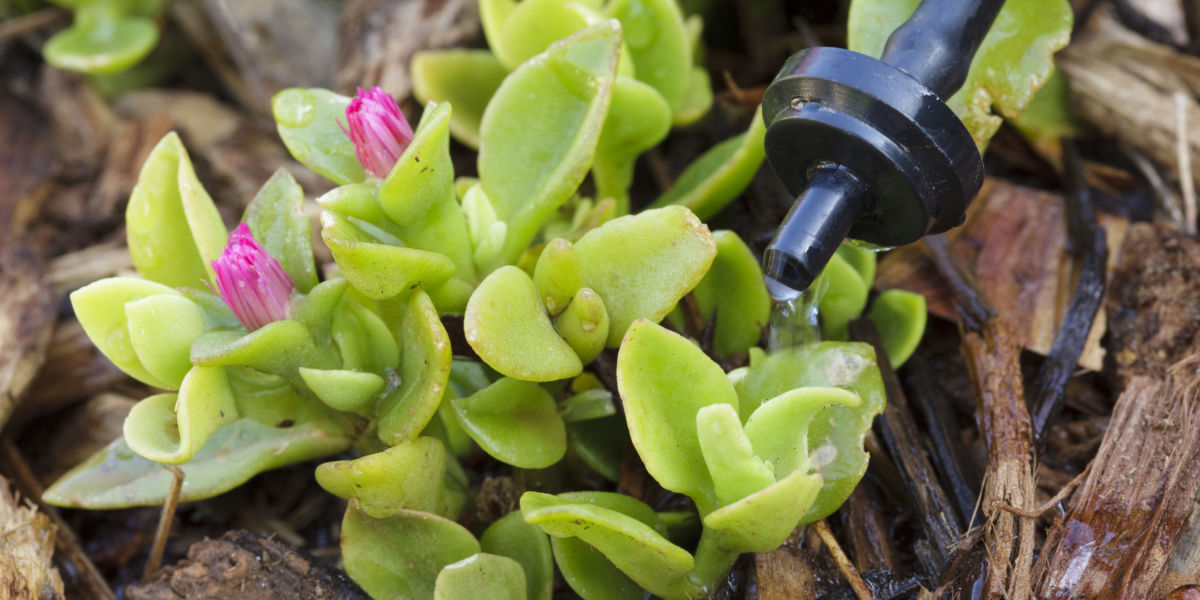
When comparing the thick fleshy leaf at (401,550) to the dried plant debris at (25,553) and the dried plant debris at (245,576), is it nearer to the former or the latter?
the dried plant debris at (245,576)

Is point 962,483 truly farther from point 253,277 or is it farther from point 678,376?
point 253,277

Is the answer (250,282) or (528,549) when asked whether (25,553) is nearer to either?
(250,282)

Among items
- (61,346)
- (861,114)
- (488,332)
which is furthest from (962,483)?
(61,346)

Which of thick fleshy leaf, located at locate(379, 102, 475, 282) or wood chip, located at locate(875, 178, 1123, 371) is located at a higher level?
thick fleshy leaf, located at locate(379, 102, 475, 282)

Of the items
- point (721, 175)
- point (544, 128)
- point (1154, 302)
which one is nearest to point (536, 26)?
point (544, 128)

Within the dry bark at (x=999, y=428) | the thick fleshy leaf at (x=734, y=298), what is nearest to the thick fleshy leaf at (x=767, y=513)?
the dry bark at (x=999, y=428)

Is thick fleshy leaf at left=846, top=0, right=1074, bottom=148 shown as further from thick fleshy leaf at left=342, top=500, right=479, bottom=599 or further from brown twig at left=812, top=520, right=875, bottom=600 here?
thick fleshy leaf at left=342, top=500, right=479, bottom=599

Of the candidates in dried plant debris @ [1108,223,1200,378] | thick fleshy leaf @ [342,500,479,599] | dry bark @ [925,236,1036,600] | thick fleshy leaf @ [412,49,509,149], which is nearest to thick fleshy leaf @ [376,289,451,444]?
thick fleshy leaf @ [342,500,479,599]
